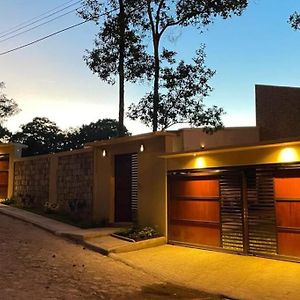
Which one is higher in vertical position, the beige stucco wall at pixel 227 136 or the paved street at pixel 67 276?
the beige stucco wall at pixel 227 136

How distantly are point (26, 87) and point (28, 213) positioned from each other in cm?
757

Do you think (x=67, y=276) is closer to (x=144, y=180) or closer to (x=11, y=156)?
(x=144, y=180)

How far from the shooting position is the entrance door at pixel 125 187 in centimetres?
1402

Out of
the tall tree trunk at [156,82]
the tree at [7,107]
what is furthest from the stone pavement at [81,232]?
the tree at [7,107]

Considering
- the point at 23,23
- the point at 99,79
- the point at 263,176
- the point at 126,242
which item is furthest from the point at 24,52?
the point at 263,176

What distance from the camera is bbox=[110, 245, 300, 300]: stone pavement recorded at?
7347 mm

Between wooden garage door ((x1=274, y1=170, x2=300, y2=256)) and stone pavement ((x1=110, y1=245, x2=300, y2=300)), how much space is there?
40 cm

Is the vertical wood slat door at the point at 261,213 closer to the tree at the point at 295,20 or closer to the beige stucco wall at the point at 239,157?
the beige stucco wall at the point at 239,157

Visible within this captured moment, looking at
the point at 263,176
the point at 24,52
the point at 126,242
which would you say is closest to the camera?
the point at 263,176

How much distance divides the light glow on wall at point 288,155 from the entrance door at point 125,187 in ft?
18.7

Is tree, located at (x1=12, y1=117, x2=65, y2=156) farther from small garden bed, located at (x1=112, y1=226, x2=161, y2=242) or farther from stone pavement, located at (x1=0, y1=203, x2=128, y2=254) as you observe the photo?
small garden bed, located at (x1=112, y1=226, x2=161, y2=242)

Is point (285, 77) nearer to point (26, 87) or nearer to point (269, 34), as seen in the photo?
point (269, 34)

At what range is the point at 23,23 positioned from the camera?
50.5 ft

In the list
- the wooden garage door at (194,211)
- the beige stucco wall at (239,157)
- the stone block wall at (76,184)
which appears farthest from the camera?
the stone block wall at (76,184)
